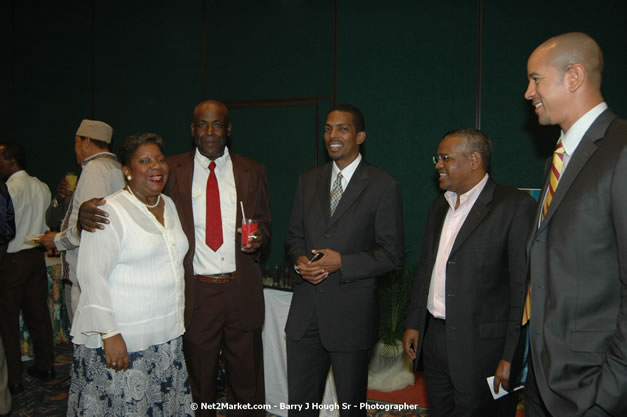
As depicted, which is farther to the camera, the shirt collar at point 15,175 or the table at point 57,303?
the table at point 57,303

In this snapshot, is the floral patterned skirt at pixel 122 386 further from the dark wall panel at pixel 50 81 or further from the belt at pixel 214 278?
the dark wall panel at pixel 50 81

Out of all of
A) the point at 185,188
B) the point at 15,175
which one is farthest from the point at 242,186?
the point at 15,175

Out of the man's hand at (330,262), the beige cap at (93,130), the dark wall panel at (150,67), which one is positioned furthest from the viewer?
the dark wall panel at (150,67)

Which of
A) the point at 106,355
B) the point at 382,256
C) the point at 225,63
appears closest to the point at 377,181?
the point at 382,256

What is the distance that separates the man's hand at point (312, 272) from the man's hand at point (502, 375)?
90 cm

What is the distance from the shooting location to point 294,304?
2619 mm

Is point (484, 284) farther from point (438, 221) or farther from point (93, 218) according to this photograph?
point (93, 218)

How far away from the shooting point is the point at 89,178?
3.35 m

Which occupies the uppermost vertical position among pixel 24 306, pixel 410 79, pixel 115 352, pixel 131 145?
pixel 410 79

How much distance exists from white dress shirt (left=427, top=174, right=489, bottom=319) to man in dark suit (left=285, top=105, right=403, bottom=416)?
0.24 metres

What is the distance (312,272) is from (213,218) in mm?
699

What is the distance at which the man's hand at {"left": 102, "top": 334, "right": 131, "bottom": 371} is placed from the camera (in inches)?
78.5

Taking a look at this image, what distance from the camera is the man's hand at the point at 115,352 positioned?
78.5 inches

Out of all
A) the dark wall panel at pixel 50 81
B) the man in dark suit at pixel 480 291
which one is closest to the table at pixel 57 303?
the dark wall panel at pixel 50 81
